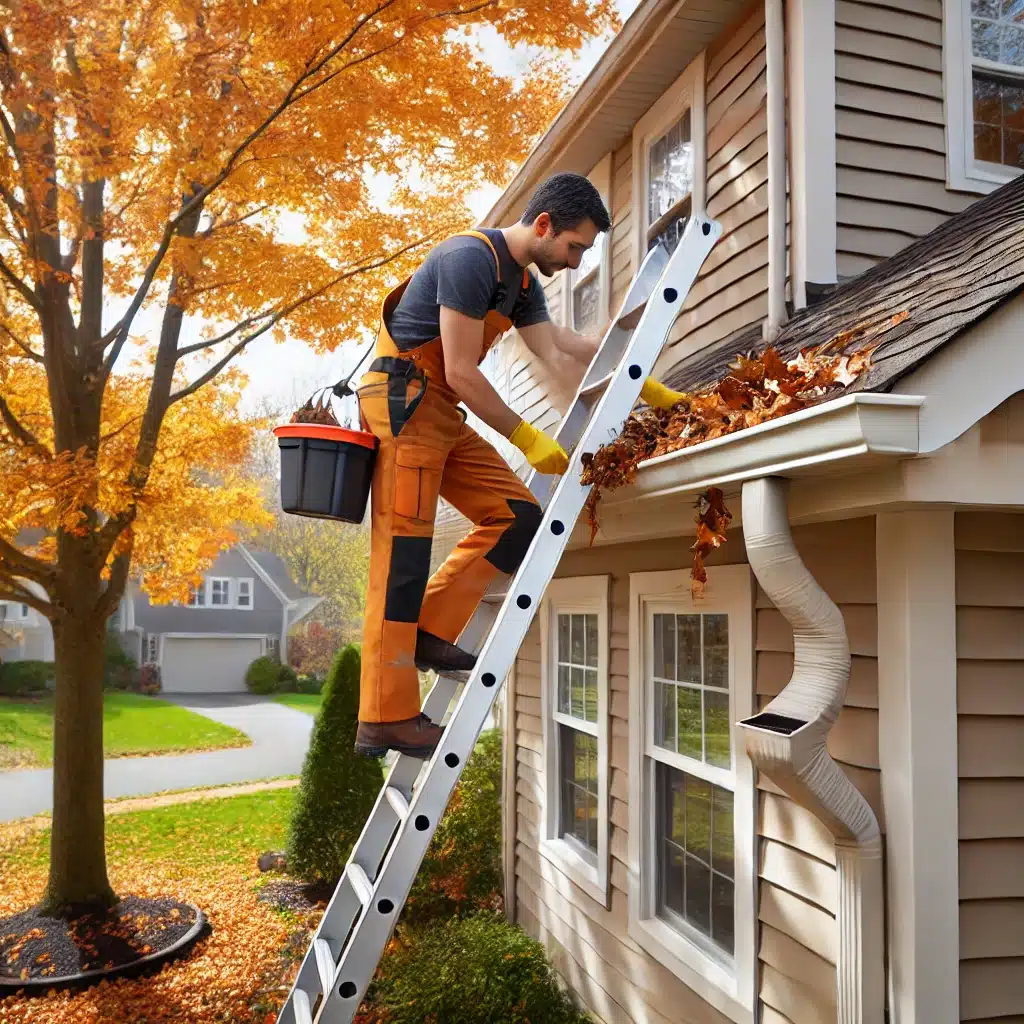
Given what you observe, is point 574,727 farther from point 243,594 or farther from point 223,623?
point 243,594

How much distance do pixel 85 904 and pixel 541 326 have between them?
21.4 ft

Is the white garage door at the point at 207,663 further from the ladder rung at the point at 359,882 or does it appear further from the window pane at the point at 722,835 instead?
the ladder rung at the point at 359,882

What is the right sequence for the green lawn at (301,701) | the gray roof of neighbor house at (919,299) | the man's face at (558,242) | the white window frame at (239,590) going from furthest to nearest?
the white window frame at (239,590) < the green lawn at (301,701) < the man's face at (558,242) < the gray roof of neighbor house at (919,299)

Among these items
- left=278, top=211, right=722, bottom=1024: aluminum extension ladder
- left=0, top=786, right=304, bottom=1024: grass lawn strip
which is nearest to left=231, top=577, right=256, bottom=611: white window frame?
left=0, top=786, right=304, bottom=1024: grass lawn strip

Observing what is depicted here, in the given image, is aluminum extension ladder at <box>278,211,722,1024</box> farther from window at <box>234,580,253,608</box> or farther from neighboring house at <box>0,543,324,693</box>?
window at <box>234,580,253,608</box>

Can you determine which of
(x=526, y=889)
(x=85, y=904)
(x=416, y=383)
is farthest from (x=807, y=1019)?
(x=85, y=904)

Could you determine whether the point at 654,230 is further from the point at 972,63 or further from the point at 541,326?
the point at 541,326

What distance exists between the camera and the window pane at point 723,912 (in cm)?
377

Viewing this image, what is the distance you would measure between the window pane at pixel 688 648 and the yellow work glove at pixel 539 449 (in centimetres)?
145

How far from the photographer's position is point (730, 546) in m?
3.74

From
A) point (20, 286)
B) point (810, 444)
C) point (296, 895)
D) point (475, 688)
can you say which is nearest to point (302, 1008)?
point (475, 688)

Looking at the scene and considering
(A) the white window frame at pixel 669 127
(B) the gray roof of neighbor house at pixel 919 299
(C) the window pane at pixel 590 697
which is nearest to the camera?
(B) the gray roof of neighbor house at pixel 919 299

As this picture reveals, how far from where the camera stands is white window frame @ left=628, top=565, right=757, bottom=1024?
→ 136 inches

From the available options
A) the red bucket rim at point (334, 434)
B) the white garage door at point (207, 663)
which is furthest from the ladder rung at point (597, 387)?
the white garage door at point (207, 663)
